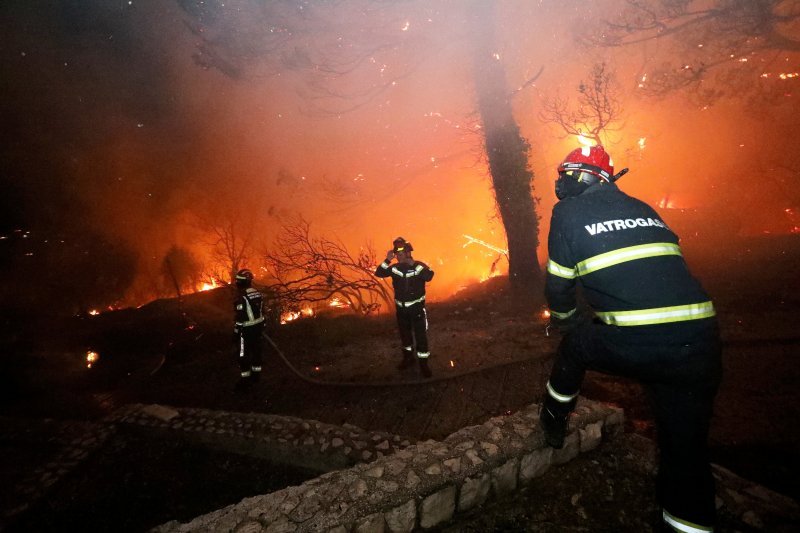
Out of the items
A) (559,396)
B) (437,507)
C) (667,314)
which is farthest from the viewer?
(559,396)

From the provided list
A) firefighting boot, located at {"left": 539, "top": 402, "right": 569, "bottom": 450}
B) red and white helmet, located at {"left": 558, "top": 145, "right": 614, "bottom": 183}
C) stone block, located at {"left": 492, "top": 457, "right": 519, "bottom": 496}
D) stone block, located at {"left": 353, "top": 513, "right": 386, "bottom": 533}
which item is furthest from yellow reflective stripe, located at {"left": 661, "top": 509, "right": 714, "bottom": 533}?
red and white helmet, located at {"left": 558, "top": 145, "right": 614, "bottom": 183}

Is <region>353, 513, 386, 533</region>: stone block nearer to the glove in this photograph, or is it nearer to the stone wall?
the stone wall

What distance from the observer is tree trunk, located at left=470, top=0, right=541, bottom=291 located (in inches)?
339

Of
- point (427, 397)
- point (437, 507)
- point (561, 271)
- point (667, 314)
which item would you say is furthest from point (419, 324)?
point (667, 314)

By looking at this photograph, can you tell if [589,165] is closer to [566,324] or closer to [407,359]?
[566,324]

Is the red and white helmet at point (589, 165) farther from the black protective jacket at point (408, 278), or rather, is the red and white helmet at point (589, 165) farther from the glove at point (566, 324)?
the black protective jacket at point (408, 278)

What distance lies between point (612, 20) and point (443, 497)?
39.9ft

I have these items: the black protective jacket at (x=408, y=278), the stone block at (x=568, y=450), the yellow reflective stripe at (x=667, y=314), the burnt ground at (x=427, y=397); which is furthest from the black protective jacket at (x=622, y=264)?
the black protective jacket at (x=408, y=278)

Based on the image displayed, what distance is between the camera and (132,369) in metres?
8.34

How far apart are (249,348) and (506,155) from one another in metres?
7.44

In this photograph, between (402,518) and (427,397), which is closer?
(402,518)

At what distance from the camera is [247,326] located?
5.92 metres

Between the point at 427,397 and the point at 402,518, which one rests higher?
the point at 402,518

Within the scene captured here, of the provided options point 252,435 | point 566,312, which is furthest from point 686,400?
point 252,435
